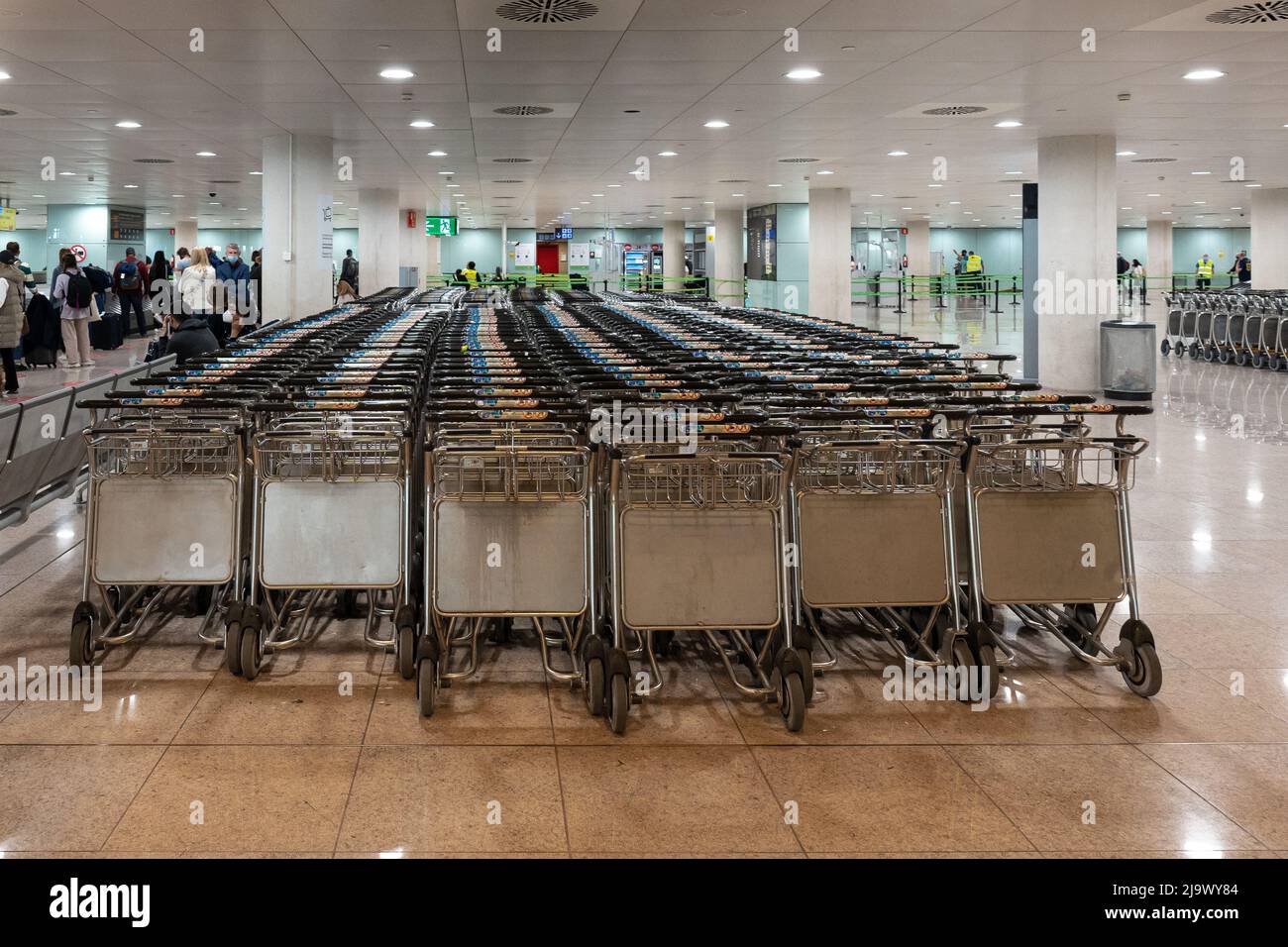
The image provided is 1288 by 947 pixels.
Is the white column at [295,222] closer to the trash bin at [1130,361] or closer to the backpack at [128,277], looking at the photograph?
the backpack at [128,277]

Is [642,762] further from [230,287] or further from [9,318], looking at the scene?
[230,287]

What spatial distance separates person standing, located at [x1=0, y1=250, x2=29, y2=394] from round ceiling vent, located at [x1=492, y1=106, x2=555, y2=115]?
6628 millimetres

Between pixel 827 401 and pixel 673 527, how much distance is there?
1669mm

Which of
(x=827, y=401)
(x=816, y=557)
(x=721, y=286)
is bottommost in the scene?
(x=816, y=557)

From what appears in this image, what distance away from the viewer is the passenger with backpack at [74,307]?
18.4m

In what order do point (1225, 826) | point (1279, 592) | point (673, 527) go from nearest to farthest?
point (1225, 826) → point (673, 527) → point (1279, 592)

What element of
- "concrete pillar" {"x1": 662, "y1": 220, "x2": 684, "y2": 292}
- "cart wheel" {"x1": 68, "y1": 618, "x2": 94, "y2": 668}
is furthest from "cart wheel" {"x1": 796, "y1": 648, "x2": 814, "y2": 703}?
"concrete pillar" {"x1": 662, "y1": 220, "x2": 684, "y2": 292}

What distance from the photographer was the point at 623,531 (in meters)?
4.64

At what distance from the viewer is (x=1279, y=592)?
6613mm

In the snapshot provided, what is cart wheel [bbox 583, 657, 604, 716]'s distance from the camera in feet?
15.1

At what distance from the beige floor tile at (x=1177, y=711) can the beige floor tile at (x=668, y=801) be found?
60.8 inches

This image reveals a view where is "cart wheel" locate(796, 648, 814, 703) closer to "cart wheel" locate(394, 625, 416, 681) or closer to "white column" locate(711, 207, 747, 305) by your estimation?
"cart wheel" locate(394, 625, 416, 681)

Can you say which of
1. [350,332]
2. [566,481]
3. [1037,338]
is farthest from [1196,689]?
[1037,338]

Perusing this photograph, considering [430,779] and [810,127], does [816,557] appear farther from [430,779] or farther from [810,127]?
[810,127]
